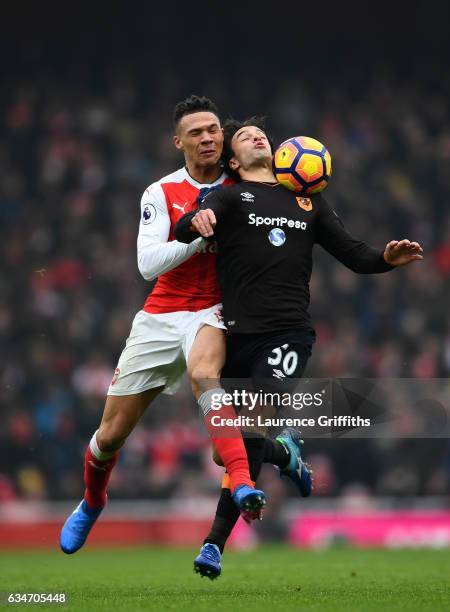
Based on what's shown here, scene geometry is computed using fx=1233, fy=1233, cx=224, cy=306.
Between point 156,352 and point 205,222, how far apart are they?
3.24 feet

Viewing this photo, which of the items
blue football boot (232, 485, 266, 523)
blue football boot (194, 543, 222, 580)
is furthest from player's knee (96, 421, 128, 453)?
blue football boot (232, 485, 266, 523)

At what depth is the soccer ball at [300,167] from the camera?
6.36m

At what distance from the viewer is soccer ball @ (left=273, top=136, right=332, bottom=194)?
6355mm

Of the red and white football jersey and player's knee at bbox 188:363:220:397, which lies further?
the red and white football jersey

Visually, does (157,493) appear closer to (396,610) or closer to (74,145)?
(74,145)

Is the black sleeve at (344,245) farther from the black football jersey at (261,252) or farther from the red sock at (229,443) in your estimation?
the red sock at (229,443)

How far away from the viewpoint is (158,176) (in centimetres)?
1744

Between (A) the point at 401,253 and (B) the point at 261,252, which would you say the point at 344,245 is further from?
(B) the point at 261,252

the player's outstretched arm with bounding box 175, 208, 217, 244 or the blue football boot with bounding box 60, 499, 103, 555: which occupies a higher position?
the player's outstretched arm with bounding box 175, 208, 217, 244

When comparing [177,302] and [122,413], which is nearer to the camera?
[177,302]

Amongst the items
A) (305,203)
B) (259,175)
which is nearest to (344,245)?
(305,203)

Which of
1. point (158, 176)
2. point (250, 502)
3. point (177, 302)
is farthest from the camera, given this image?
point (158, 176)

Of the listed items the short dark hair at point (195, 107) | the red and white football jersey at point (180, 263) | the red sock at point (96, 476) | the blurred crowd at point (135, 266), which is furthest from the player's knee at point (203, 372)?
the blurred crowd at point (135, 266)

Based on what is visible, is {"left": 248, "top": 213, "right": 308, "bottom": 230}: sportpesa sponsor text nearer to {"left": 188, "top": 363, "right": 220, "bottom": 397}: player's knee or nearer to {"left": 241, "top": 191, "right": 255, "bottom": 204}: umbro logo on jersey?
{"left": 241, "top": 191, "right": 255, "bottom": 204}: umbro logo on jersey
